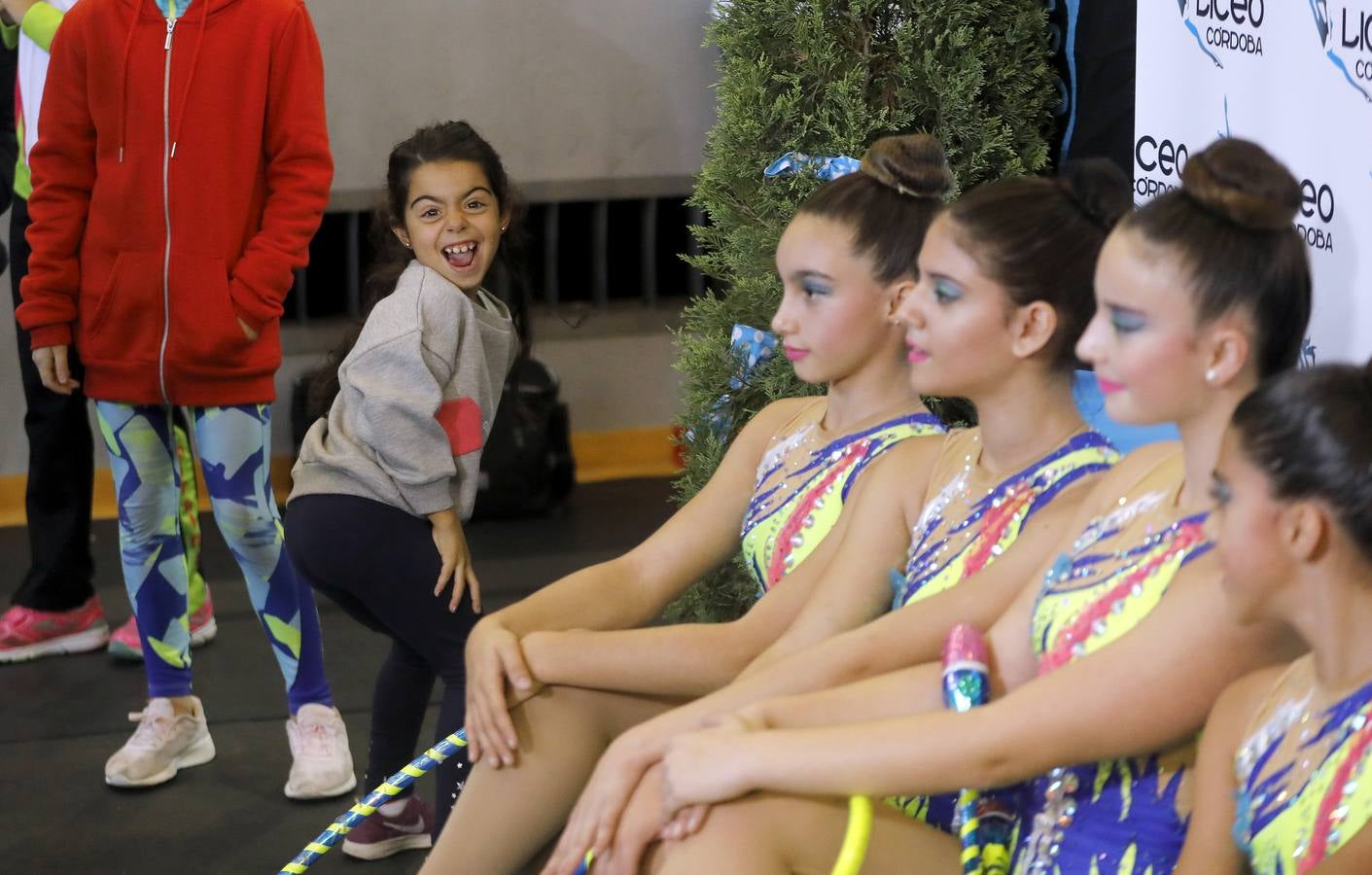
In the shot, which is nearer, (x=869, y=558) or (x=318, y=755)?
(x=869, y=558)

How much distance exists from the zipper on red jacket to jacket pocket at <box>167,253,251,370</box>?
0.04 ft

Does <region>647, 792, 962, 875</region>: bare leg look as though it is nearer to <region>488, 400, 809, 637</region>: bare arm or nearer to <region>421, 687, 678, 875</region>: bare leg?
<region>421, 687, 678, 875</region>: bare leg

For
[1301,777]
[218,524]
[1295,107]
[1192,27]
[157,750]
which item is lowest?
[157,750]

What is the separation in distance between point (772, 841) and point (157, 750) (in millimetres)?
2120

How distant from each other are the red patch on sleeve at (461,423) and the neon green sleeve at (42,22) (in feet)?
5.52

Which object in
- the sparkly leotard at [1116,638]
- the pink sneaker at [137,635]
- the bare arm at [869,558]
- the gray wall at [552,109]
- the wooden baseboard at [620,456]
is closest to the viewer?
the sparkly leotard at [1116,638]

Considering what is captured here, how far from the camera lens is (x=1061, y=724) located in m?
1.38

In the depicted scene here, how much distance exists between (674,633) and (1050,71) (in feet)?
5.74

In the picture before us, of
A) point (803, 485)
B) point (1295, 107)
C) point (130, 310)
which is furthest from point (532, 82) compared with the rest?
point (803, 485)

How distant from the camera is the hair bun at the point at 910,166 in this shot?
2.01m

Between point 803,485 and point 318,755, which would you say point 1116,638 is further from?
point 318,755

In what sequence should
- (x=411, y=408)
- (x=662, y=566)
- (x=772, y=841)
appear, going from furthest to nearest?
(x=411, y=408) < (x=662, y=566) < (x=772, y=841)

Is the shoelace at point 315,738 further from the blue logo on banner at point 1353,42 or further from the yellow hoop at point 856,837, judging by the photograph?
the blue logo on banner at point 1353,42

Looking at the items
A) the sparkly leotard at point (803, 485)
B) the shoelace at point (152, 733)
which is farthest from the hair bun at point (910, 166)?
the shoelace at point (152, 733)
